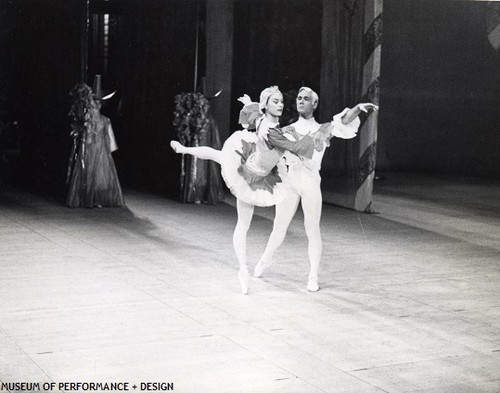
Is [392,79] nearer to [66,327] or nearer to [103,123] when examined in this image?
[103,123]

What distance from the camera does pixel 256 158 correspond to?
22.0 feet

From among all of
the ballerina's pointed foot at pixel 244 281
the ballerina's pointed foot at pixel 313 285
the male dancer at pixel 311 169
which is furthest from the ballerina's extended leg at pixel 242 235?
the ballerina's pointed foot at pixel 313 285

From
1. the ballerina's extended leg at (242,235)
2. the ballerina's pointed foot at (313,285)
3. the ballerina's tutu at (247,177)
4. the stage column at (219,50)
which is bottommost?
the ballerina's pointed foot at (313,285)

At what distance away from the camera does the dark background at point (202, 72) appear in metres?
12.8

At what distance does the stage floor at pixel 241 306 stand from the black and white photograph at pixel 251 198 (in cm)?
2

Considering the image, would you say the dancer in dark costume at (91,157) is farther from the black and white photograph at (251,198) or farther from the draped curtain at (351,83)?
the draped curtain at (351,83)

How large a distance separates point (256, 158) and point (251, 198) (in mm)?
306

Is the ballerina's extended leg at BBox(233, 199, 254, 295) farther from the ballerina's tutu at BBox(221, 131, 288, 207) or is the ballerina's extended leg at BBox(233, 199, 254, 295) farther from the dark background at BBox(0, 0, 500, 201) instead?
the dark background at BBox(0, 0, 500, 201)

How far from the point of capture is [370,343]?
556 centimetres

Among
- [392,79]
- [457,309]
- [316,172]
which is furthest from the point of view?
[392,79]

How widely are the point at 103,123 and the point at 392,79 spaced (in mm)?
7143

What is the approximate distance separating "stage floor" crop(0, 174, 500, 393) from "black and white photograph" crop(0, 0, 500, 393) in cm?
2

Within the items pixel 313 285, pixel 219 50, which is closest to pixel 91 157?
pixel 219 50

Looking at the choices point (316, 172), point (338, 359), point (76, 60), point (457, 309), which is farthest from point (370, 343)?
point (76, 60)
